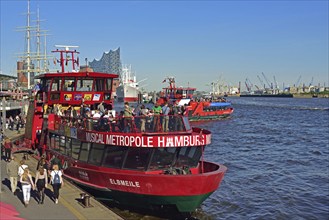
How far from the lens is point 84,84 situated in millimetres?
22875

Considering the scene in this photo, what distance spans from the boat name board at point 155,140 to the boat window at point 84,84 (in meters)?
8.01

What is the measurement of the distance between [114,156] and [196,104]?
55.6 m

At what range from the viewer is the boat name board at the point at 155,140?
46.6ft

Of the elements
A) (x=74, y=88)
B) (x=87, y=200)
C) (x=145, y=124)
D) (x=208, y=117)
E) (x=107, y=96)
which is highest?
(x=74, y=88)

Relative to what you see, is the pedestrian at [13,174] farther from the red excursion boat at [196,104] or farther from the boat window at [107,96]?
the red excursion boat at [196,104]

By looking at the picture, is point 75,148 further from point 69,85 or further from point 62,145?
point 69,85

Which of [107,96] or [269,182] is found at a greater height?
[107,96]

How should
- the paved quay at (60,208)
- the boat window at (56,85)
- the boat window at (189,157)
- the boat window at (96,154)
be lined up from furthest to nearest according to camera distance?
the boat window at (56,85)
the boat window at (96,154)
the boat window at (189,157)
the paved quay at (60,208)

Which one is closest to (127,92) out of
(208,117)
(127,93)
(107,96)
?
(127,93)

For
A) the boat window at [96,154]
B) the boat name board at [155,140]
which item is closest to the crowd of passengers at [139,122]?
the boat name board at [155,140]

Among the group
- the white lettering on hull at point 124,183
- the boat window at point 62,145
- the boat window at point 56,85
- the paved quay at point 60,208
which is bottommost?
the paved quay at point 60,208

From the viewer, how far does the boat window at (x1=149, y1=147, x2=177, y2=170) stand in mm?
14945

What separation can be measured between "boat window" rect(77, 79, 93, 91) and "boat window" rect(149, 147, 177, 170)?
9621 millimetres

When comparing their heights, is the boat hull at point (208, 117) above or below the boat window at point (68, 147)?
below
